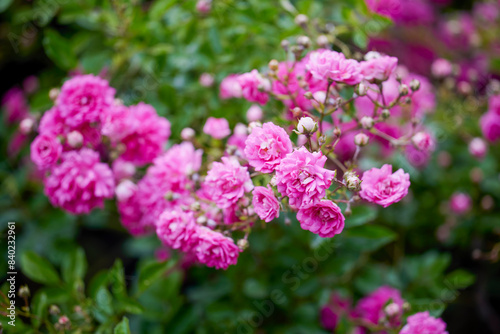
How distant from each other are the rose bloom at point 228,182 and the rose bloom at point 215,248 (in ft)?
0.26

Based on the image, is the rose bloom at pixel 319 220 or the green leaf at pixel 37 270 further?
the green leaf at pixel 37 270

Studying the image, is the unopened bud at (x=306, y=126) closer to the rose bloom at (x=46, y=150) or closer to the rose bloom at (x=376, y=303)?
the rose bloom at (x=46, y=150)

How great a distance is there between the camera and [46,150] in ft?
4.13

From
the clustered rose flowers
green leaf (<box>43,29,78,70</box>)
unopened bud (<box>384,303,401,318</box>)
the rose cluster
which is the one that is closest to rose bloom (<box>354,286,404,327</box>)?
the rose cluster

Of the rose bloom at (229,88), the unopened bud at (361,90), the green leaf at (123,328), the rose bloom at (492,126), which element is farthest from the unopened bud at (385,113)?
the rose bloom at (492,126)

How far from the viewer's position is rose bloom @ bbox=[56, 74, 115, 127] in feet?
4.19

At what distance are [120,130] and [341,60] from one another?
0.73 metres

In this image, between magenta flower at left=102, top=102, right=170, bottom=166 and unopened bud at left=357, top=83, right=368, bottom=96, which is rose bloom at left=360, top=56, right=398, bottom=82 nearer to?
unopened bud at left=357, top=83, right=368, bottom=96

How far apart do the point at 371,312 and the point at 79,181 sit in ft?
3.87

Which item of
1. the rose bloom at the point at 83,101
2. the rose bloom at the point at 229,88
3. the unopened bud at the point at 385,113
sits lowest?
the rose bloom at the point at 229,88

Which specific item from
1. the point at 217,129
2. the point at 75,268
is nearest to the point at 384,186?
the point at 217,129

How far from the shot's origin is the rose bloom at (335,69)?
3.41 feet

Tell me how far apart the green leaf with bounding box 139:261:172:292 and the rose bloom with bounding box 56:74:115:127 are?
1.63ft

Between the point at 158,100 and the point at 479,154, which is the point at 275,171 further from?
the point at 479,154
